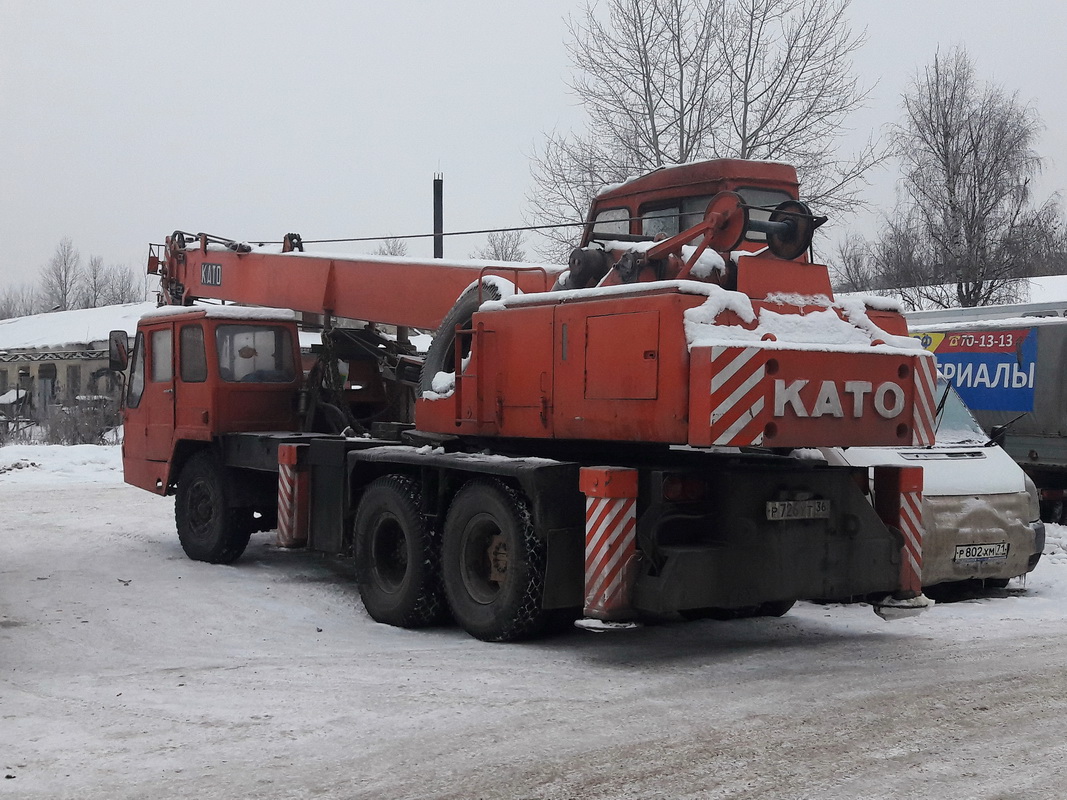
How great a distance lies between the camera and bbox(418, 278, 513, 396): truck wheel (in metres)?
8.82

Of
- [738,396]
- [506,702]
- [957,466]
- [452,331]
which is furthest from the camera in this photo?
[957,466]

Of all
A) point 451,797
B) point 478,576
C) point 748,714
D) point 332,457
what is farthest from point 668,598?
point 332,457

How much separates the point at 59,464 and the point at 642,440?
61.9 feet

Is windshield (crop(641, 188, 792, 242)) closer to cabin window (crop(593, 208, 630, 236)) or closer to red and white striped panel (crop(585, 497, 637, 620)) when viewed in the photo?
cabin window (crop(593, 208, 630, 236))

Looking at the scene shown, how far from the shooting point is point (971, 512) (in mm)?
9617

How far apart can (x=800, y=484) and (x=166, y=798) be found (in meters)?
4.36

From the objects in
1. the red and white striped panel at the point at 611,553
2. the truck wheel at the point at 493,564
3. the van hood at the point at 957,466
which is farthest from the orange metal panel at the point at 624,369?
the van hood at the point at 957,466

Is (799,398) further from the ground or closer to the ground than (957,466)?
further from the ground

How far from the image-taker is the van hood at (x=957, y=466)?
31.2 feet

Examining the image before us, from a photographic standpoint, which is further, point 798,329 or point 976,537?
point 976,537

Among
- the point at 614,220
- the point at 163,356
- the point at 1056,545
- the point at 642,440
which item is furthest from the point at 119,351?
the point at 1056,545

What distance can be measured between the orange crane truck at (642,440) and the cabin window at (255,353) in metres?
1.63

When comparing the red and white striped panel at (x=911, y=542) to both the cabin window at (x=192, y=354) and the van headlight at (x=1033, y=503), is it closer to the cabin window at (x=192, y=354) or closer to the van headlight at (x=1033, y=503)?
the van headlight at (x=1033, y=503)

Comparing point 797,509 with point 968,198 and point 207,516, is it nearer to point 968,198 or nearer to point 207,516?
point 207,516
